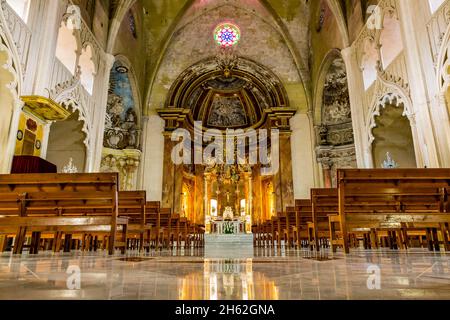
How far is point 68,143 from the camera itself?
1203 cm

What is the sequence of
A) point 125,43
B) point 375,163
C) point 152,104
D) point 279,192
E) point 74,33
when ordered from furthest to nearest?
1. point 152,104
2. point 279,192
3. point 125,43
4. point 375,163
5. point 74,33

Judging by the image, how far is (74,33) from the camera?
9.95m

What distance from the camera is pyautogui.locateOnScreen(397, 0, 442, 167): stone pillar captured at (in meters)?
7.11

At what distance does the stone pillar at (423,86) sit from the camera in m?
7.11

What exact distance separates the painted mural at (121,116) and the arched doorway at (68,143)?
9.09 ft

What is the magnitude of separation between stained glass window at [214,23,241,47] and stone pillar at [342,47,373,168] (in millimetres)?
7340

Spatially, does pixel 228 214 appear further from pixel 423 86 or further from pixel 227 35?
pixel 423 86

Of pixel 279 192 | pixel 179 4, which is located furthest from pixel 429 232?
pixel 179 4

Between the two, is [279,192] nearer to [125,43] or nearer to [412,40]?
[412,40]

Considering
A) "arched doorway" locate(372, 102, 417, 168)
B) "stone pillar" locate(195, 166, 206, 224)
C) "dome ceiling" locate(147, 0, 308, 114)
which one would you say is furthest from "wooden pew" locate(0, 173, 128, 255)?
"stone pillar" locate(195, 166, 206, 224)

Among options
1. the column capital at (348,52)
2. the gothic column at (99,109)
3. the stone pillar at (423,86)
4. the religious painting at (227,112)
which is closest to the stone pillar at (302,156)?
the column capital at (348,52)

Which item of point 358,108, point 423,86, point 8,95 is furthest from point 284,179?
point 8,95

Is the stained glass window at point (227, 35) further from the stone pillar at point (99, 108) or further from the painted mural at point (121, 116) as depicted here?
the stone pillar at point (99, 108)

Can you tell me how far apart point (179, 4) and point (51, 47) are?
978 centimetres
